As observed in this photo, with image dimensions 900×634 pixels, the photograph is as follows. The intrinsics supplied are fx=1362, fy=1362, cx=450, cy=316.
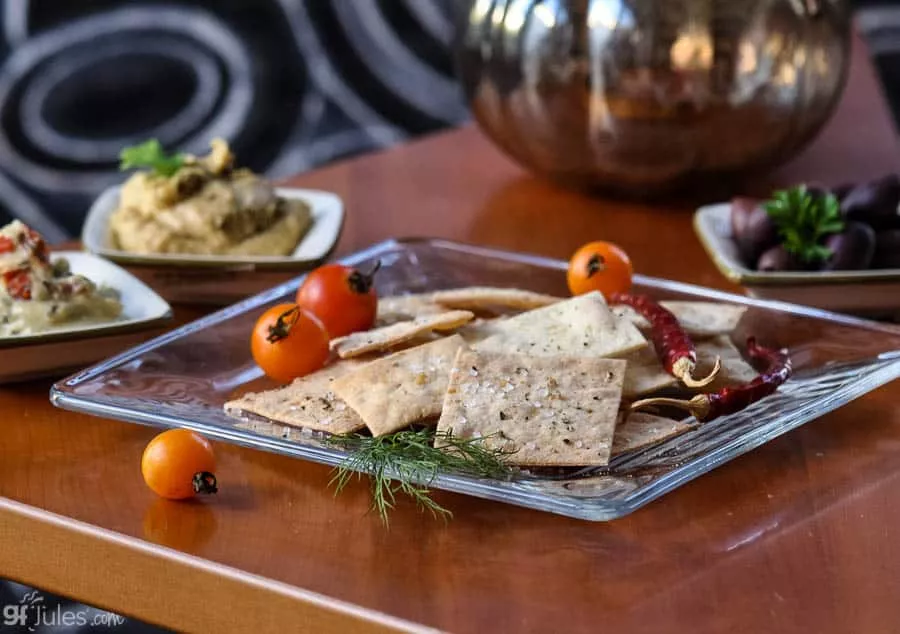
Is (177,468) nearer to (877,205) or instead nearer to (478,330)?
(478,330)

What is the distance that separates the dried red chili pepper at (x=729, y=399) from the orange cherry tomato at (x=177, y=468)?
38cm

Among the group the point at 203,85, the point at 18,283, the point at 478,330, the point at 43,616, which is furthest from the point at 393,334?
the point at 203,85

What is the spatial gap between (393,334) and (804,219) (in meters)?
0.61

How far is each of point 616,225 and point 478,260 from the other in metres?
0.37

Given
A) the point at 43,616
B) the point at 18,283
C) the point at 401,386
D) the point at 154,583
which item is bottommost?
the point at 43,616

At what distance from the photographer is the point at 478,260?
1653mm

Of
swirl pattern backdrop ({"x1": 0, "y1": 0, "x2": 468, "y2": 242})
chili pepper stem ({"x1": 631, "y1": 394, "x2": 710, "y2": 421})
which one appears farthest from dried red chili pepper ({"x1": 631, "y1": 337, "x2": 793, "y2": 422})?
swirl pattern backdrop ({"x1": 0, "y1": 0, "x2": 468, "y2": 242})

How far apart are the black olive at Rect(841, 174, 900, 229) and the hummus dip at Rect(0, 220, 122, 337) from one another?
895mm

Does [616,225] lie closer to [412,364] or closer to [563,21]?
[563,21]

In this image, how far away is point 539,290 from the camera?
5.17 feet

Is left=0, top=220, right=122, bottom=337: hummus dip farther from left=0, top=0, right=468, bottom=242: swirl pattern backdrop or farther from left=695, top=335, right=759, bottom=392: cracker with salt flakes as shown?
left=0, top=0, right=468, bottom=242: swirl pattern backdrop

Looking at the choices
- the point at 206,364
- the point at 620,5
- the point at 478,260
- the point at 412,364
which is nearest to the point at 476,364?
the point at 412,364

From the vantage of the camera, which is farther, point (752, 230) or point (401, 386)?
point (752, 230)

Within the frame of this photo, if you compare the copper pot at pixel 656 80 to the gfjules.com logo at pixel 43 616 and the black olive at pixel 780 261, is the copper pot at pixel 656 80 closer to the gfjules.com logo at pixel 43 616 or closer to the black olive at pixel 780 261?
the black olive at pixel 780 261
